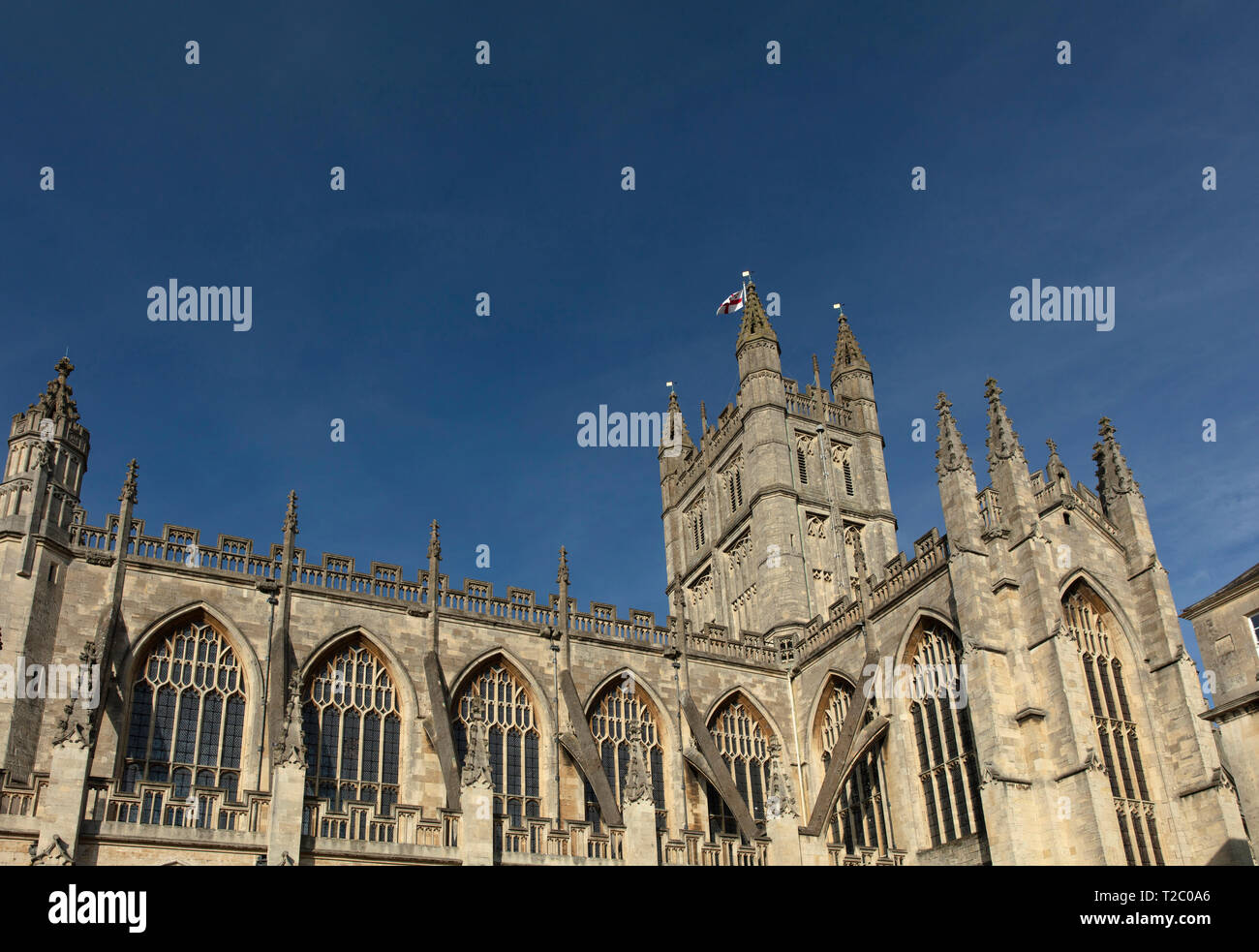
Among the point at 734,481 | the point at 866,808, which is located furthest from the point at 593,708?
the point at 734,481

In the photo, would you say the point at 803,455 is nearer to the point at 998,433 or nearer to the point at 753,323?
the point at 753,323

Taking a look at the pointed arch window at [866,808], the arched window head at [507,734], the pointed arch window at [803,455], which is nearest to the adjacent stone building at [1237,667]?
the pointed arch window at [866,808]

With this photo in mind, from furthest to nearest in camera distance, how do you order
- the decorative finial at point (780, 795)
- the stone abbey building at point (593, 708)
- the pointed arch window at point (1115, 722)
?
the decorative finial at point (780, 795), the pointed arch window at point (1115, 722), the stone abbey building at point (593, 708)

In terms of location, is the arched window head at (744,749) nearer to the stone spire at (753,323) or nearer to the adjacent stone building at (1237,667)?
the adjacent stone building at (1237,667)

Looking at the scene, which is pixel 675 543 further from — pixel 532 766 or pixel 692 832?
pixel 692 832

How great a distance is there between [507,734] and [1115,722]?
14.9 m

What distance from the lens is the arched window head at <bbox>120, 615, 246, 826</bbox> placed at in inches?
950

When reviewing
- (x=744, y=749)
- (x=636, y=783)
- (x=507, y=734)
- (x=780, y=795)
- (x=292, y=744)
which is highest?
(x=744, y=749)

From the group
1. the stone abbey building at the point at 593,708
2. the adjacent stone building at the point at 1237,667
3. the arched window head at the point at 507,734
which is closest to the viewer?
the stone abbey building at the point at 593,708

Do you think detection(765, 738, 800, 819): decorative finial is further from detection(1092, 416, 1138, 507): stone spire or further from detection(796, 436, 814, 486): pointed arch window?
detection(796, 436, 814, 486): pointed arch window

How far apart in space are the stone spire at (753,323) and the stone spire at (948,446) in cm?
1584

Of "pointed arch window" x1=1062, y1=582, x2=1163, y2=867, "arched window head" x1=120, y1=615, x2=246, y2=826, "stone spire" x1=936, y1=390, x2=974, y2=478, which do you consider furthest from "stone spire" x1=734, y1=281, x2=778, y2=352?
"arched window head" x1=120, y1=615, x2=246, y2=826

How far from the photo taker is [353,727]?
2656cm

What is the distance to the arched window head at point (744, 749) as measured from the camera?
103ft
